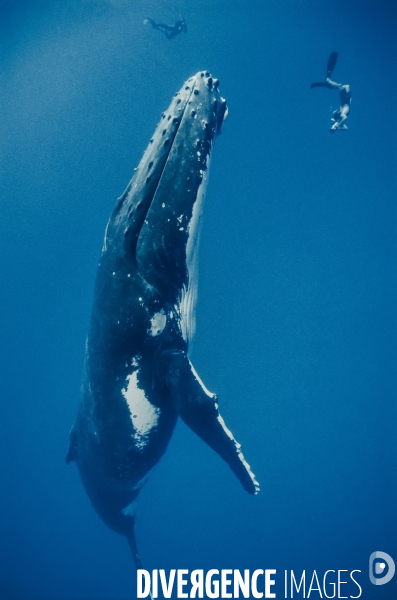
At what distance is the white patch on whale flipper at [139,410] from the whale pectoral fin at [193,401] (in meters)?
0.50

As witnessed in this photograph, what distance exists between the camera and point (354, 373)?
2430 cm

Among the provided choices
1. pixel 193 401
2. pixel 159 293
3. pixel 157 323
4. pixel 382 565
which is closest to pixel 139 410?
pixel 193 401

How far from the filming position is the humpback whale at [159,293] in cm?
342

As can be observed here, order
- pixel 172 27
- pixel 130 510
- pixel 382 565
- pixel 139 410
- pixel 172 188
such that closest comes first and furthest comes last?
1. pixel 172 188
2. pixel 139 410
3. pixel 130 510
4. pixel 382 565
5. pixel 172 27

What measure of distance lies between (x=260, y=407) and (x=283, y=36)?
22.2m

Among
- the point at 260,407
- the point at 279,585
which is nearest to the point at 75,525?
the point at 279,585

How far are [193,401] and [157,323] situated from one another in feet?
2.77

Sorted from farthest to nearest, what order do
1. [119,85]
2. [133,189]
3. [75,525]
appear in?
[119,85] → [75,525] → [133,189]

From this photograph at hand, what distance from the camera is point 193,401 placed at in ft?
11.9

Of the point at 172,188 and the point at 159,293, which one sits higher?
the point at 172,188

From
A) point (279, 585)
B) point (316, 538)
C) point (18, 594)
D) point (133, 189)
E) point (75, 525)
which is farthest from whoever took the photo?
point (316, 538)

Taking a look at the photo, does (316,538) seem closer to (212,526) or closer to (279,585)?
(279,585)

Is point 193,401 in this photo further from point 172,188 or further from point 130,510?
point 130,510

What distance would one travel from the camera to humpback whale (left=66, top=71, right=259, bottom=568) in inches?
135
